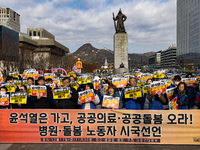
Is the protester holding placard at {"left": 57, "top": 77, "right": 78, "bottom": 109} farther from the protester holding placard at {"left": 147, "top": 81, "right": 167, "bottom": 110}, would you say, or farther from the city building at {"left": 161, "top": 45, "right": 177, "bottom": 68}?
the city building at {"left": 161, "top": 45, "right": 177, "bottom": 68}

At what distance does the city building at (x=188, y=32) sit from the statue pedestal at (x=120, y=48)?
74.6 metres

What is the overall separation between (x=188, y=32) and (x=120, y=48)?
344ft

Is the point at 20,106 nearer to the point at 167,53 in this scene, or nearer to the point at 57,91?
the point at 57,91

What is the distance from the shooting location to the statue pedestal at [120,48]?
2991 cm

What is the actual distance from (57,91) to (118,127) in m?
2.07

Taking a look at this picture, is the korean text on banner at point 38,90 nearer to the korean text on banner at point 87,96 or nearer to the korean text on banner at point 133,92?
the korean text on banner at point 87,96

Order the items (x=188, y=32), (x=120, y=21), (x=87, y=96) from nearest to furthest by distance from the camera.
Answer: (x=87, y=96), (x=120, y=21), (x=188, y=32)

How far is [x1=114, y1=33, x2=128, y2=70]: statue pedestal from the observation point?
29.9 m

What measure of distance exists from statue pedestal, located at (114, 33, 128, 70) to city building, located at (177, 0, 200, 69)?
74555 millimetres

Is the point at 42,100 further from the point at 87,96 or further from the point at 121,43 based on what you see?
the point at 121,43

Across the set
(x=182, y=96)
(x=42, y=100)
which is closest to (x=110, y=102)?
(x=42, y=100)

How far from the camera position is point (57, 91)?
5.90 meters

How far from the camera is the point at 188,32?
120 metres

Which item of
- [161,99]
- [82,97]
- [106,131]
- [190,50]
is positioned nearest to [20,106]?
[82,97]
